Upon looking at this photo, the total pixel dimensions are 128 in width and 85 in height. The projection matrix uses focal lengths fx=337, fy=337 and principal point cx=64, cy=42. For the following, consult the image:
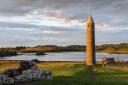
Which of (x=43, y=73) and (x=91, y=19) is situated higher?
(x=91, y=19)

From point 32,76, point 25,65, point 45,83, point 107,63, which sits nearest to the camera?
point 45,83

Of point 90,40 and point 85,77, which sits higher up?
point 90,40

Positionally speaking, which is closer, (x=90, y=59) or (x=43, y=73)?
(x=43, y=73)

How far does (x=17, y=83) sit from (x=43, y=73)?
4176mm

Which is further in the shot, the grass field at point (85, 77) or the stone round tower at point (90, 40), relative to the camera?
the stone round tower at point (90, 40)

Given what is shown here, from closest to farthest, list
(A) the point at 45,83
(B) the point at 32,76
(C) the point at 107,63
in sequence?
(A) the point at 45,83
(B) the point at 32,76
(C) the point at 107,63

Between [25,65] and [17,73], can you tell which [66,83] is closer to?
[17,73]

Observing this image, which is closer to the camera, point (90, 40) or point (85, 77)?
point (85, 77)

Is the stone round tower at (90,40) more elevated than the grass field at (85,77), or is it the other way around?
the stone round tower at (90,40)

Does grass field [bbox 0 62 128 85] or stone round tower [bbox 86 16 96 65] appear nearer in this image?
grass field [bbox 0 62 128 85]

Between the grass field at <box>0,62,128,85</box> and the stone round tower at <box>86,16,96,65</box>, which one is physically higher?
the stone round tower at <box>86,16,96,65</box>

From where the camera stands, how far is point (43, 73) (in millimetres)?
41312

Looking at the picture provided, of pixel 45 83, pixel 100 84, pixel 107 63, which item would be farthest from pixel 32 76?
pixel 107 63

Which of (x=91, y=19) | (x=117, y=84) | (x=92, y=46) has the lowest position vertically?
(x=117, y=84)
